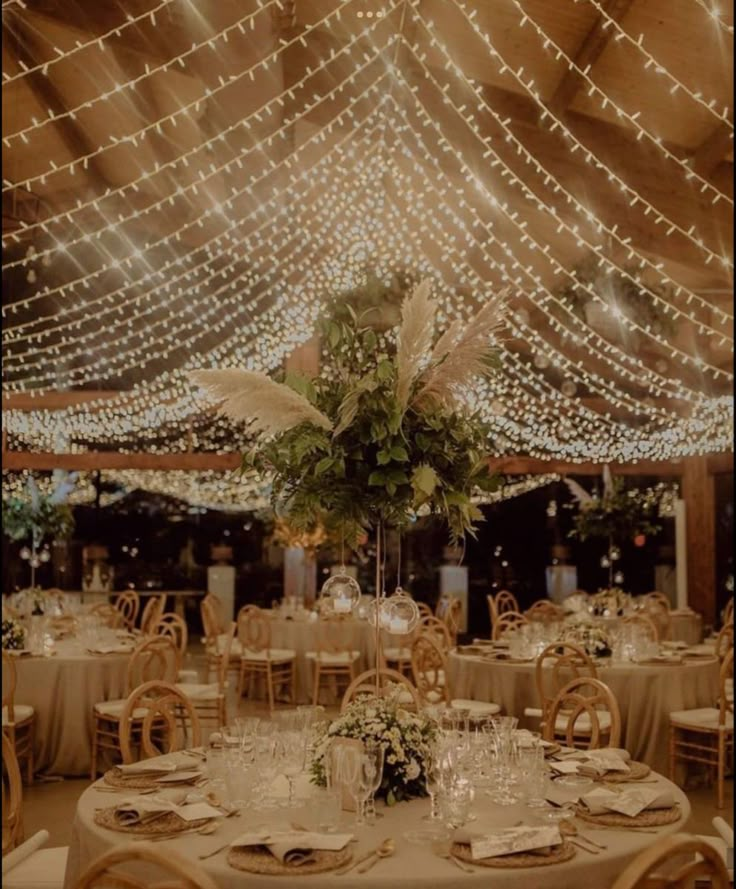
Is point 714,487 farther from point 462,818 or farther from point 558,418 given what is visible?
point 462,818

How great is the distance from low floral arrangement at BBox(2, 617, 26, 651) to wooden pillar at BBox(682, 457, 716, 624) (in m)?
8.67

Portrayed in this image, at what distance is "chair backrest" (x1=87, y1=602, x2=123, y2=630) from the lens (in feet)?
30.0

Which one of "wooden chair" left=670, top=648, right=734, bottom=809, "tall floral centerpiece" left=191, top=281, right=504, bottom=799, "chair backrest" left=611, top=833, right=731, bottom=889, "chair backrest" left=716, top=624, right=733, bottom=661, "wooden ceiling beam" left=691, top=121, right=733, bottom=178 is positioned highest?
"wooden ceiling beam" left=691, top=121, right=733, bottom=178

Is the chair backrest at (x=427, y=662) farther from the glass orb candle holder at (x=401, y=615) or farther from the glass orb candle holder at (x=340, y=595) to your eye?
the glass orb candle holder at (x=401, y=615)

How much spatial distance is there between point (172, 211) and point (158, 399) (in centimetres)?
213

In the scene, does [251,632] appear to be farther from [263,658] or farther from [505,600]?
[505,600]

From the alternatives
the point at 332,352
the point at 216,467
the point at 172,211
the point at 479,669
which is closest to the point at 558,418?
the point at 216,467

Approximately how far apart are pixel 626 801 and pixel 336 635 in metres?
Result: 6.77

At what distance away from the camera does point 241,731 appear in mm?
3215

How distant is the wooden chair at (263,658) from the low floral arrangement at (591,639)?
311 cm

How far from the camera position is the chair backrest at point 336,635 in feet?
30.8

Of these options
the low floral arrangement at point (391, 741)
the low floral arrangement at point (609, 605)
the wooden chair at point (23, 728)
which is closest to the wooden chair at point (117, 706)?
the wooden chair at point (23, 728)

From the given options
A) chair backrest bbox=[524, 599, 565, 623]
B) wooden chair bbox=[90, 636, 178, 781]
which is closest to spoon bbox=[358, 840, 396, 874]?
wooden chair bbox=[90, 636, 178, 781]

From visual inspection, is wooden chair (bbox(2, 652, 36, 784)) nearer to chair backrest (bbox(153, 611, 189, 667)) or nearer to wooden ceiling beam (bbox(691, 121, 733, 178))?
chair backrest (bbox(153, 611, 189, 667))
